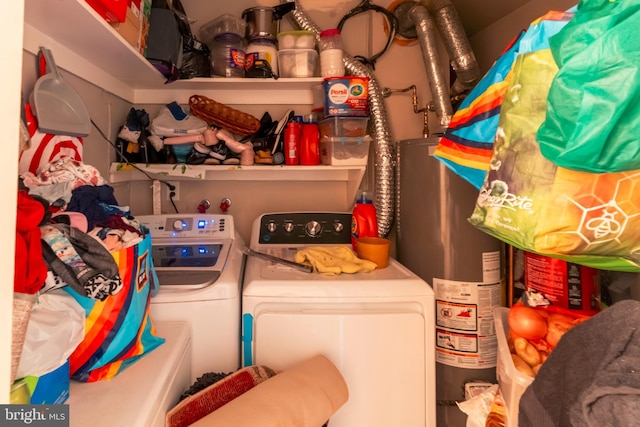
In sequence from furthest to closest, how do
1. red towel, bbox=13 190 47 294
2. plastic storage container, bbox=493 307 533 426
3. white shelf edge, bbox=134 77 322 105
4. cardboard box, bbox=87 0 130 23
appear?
white shelf edge, bbox=134 77 322 105 < cardboard box, bbox=87 0 130 23 < plastic storage container, bbox=493 307 533 426 < red towel, bbox=13 190 47 294

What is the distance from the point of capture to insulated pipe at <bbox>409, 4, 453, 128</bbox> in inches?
71.2

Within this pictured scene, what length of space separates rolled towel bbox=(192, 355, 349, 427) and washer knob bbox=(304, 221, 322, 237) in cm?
73

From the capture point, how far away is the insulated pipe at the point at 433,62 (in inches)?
71.2

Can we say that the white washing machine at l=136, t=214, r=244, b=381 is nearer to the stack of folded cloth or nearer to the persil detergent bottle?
the stack of folded cloth

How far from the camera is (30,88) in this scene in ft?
3.58

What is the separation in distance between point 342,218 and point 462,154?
0.88 m

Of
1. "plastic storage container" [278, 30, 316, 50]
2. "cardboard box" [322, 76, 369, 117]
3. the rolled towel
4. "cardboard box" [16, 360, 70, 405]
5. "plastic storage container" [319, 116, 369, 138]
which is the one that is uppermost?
"plastic storage container" [278, 30, 316, 50]

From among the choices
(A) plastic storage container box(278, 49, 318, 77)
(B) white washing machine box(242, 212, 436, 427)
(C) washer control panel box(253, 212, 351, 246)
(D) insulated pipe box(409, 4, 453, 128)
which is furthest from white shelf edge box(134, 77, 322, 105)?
(B) white washing machine box(242, 212, 436, 427)

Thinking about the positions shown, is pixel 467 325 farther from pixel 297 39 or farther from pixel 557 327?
pixel 297 39

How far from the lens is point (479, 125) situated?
3.23 feet

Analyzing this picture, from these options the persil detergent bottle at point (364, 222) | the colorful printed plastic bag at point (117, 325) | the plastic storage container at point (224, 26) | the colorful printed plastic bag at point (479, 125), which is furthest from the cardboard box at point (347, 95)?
the colorful printed plastic bag at point (117, 325)

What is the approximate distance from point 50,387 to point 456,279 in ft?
4.22

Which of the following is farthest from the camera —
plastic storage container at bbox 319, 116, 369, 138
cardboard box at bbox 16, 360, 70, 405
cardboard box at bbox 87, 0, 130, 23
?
plastic storage container at bbox 319, 116, 369, 138

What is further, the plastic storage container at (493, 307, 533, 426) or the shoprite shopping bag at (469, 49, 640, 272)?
the plastic storage container at (493, 307, 533, 426)
